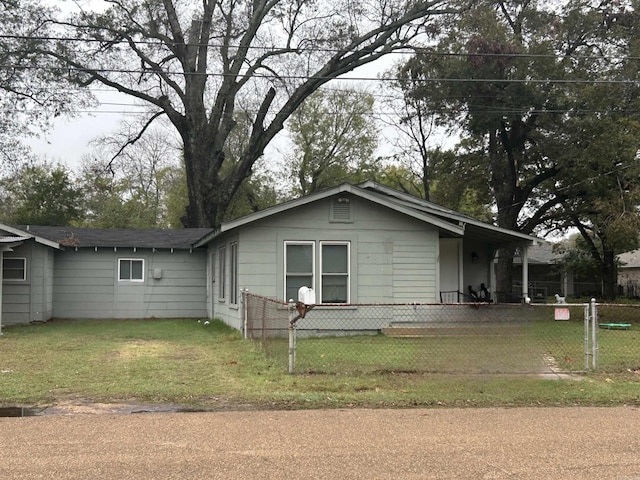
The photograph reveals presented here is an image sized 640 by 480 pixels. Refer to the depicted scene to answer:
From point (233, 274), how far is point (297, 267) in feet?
6.20

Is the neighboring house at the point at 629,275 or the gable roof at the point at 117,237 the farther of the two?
the neighboring house at the point at 629,275

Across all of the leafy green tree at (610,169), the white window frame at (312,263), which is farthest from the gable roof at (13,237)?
the leafy green tree at (610,169)

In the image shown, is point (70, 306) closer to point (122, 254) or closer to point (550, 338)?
point (122, 254)

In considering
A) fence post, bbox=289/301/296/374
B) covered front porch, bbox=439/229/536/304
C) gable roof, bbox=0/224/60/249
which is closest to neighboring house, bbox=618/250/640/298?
covered front porch, bbox=439/229/536/304

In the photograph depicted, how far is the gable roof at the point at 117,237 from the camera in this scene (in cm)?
1905

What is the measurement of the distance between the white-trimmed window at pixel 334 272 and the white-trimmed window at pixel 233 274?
2.10 meters

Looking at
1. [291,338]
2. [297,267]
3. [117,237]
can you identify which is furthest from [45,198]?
[291,338]

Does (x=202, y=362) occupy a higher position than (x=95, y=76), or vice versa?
(x=95, y=76)

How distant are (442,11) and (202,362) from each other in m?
22.4

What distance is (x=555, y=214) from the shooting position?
2625 centimetres

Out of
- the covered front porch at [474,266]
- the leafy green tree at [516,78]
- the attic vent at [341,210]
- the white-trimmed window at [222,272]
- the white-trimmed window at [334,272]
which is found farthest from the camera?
the leafy green tree at [516,78]

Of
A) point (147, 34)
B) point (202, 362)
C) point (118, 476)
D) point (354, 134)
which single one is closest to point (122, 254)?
point (202, 362)

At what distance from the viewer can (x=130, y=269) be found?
19.6 meters

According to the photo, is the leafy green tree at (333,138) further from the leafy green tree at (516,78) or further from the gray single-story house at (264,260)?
the gray single-story house at (264,260)
